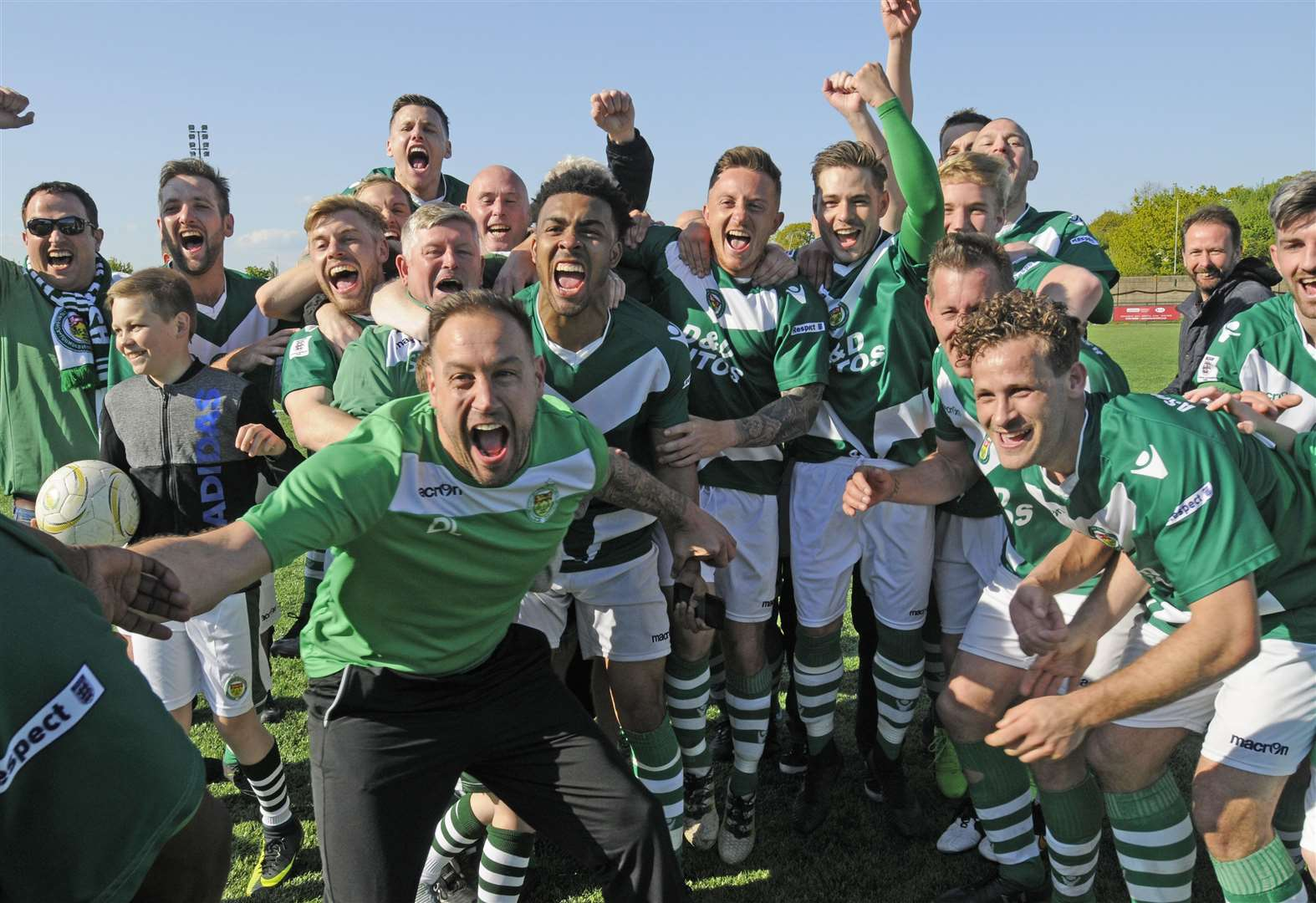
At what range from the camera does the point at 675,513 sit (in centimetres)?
350

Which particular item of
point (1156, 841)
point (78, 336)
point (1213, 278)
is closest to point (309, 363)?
point (78, 336)

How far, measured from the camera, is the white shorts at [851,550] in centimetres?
434

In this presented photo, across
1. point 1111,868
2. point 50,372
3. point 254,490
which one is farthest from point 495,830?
point 50,372

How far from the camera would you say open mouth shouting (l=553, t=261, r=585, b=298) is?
366 centimetres

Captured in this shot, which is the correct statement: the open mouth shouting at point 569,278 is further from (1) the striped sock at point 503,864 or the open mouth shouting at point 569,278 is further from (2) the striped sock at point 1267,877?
(2) the striped sock at point 1267,877

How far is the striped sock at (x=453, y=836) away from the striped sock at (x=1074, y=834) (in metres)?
2.09

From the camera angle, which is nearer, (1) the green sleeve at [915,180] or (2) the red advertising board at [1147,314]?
(1) the green sleeve at [915,180]

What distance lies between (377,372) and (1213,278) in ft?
20.7

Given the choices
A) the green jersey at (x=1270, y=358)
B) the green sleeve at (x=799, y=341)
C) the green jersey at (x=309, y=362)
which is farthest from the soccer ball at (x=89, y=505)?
the green jersey at (x=1270, y=358)

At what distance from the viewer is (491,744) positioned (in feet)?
9.75

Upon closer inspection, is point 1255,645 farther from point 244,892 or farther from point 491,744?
point 244,892

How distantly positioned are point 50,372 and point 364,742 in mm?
3338

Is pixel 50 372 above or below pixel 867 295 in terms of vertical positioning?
below

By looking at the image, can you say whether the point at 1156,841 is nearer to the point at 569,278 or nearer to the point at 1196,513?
the point at 1196,513
